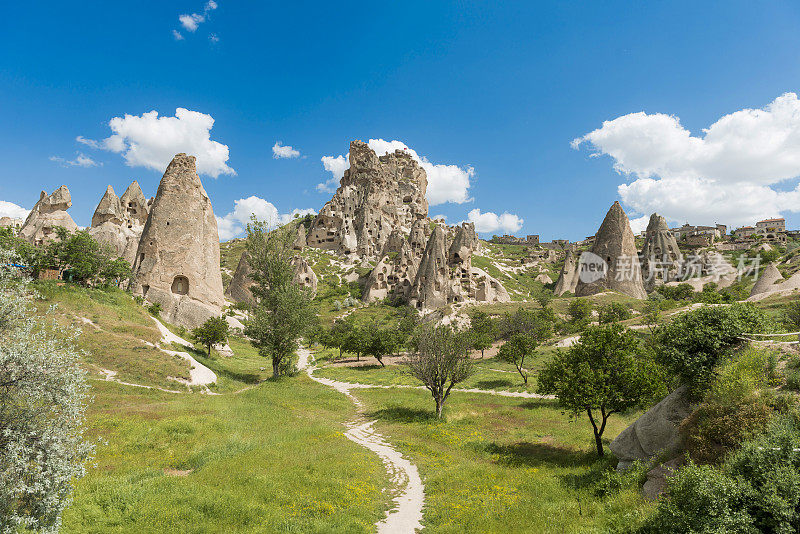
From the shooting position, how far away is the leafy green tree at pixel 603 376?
15.9 meters

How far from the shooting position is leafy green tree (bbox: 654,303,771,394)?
1187 centimetres

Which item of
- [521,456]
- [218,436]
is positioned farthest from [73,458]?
[521,456]

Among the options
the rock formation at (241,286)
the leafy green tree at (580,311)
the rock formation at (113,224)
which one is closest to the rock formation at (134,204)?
the rock formation at (113,224)

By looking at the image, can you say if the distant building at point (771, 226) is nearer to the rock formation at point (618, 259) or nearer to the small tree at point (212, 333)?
the rock formation at point (618, 259)

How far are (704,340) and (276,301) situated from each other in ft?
103

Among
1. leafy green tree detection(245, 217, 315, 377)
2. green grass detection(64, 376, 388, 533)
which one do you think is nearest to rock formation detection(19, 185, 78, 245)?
leafy green tree detection(245, 217, 315, 377)

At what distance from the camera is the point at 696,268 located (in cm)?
8606

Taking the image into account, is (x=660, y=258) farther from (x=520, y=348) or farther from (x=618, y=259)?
(x=520, y=348)

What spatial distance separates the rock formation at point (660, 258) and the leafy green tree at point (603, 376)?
80780 millimetres

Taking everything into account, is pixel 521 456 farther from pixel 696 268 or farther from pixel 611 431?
pixel 696 268

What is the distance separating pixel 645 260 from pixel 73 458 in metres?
103

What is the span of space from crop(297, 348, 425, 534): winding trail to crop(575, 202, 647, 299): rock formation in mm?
70413

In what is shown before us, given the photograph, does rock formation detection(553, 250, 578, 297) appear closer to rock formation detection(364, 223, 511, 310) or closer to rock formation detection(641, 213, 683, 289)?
rock formation detection(641, 213, 683, 289)

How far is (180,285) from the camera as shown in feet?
147
